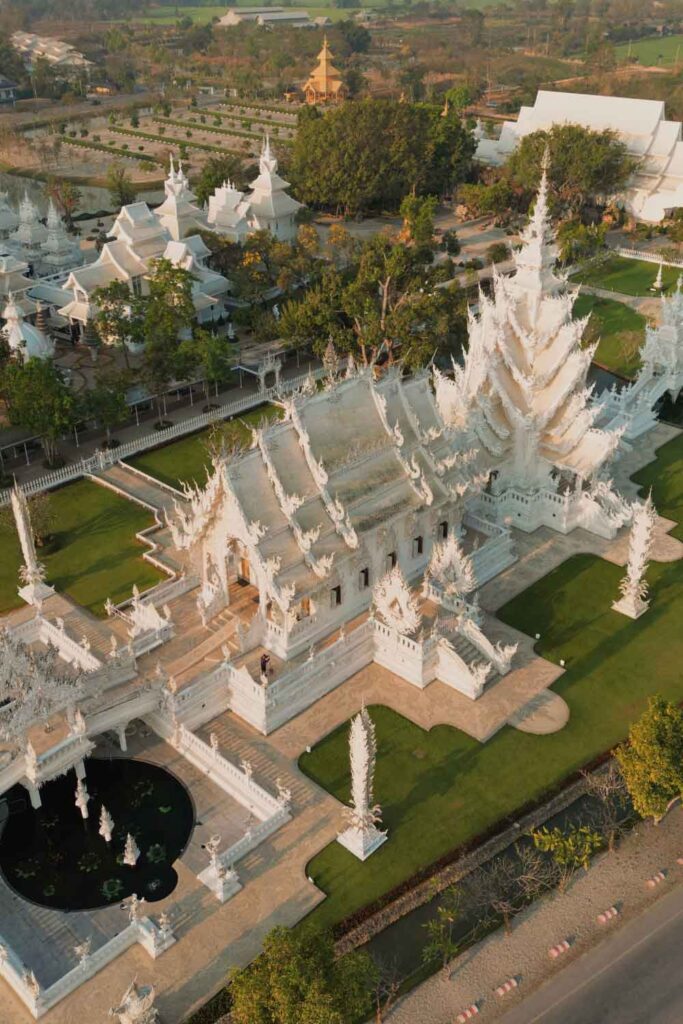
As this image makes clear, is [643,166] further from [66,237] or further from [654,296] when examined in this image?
[66,237]

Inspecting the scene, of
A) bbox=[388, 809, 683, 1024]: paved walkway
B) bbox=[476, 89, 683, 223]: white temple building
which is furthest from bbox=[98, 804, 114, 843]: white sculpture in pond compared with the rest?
bbox=[476, 89, 683, 223]: white temple building

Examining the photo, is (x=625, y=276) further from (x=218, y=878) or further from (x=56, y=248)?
(x=218, y=878)

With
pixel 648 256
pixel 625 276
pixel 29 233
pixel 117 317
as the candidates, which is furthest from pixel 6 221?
pixel 648 256

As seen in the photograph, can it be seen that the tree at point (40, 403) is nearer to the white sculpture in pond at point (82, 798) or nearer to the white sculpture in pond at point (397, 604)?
the white sculpture in pond at point (397, 604)

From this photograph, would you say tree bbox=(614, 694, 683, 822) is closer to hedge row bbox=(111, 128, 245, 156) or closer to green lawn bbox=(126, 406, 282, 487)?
green lawn bbox=(126, 406, 282, 487)

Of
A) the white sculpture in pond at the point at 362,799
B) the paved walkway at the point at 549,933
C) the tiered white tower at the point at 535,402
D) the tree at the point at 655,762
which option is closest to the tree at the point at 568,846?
the paved walkway at the point at 549,933
